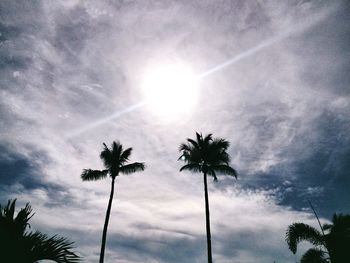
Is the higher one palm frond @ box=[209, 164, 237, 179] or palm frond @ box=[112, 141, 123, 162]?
palm frond @ box=[112, 141, 123, 162]

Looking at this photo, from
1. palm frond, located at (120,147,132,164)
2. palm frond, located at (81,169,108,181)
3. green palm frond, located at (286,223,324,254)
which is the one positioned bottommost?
green palm frond, located at (286,223,324,254)

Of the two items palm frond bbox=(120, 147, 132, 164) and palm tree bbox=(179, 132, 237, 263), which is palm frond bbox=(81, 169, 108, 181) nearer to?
palm frond bbox=(120, 147, 132, 164)

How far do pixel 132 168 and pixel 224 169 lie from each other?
9733mm

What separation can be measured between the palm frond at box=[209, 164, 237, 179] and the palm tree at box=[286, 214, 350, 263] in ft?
25.2

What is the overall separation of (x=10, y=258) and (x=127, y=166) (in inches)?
785

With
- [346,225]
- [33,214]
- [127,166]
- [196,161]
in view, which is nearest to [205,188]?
[196,161]

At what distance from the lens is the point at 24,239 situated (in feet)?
13.1

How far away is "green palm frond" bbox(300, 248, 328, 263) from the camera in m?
14.3

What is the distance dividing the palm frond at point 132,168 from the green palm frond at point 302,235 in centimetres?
1453

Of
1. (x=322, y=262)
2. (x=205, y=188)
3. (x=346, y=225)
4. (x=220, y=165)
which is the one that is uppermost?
(x=220, y=165)

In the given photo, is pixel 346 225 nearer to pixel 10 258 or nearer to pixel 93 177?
pixel 10 258

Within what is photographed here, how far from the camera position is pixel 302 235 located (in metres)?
14.4

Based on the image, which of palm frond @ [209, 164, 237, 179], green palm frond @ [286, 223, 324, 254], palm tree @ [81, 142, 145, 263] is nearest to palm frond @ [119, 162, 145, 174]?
palm tree @ [81, 142, 145, 263]

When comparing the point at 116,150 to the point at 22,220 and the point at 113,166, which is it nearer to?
the point at 113,166
